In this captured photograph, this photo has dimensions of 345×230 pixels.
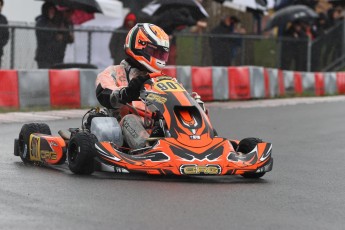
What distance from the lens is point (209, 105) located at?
1905 centimetres

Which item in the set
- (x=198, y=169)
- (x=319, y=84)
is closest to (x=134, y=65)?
(x=198, y=169)

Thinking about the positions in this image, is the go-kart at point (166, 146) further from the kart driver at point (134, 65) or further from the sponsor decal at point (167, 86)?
the kart driver at point (134, 65)

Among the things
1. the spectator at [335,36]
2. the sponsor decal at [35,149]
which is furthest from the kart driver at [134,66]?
the spectator at [335,36]

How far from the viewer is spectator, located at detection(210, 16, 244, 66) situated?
20833 mm

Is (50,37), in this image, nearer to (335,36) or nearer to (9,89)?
(9,89)

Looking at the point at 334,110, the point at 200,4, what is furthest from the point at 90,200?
the point at 200,4

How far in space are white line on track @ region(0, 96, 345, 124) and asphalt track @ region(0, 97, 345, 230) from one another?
3.41m

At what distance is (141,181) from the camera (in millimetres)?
8594

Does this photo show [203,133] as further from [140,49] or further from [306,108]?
[306,108]

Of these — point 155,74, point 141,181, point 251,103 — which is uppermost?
point 155,74

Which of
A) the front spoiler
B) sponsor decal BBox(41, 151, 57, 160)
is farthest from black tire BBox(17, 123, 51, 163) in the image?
the front spoiler

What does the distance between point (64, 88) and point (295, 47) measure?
27.0 ft

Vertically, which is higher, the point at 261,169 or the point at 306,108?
the point at 261,169

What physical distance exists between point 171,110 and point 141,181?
65 cm
